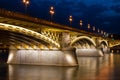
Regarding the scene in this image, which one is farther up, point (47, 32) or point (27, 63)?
point (47, 32)

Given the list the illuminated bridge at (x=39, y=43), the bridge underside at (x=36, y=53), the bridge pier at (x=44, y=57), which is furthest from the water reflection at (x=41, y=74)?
the bridge pier at (x=44, y=57)

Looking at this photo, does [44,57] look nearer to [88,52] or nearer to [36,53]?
[36,53]

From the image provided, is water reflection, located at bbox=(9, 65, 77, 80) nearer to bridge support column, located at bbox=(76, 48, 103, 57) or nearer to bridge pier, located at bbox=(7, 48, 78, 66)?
bridge pier, located at bbox=(7, 48, 78, 66)

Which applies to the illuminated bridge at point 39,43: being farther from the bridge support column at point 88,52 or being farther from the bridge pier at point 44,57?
the bridge support column at point 88,52

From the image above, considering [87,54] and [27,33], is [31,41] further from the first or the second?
[87,54]

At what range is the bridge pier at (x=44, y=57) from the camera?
55594 mm

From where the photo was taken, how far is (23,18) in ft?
134

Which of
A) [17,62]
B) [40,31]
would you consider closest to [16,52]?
[17,62]

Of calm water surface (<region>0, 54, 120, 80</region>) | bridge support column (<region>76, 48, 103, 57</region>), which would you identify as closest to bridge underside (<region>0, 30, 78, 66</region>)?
calm water surface (<region>0, 54, 120, 80</region>)

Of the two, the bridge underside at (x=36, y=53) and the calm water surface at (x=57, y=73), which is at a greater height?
the bridge underside at (x=36, y=53)

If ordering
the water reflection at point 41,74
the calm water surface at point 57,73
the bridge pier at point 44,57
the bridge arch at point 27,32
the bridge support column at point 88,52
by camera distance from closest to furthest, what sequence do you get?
the water reflection at point 41,74 < the calm water surface at point 57,73 < the bridge arch at point 27,32 < the bridge pier at point 44,57 < the bridge support column at point 88,52

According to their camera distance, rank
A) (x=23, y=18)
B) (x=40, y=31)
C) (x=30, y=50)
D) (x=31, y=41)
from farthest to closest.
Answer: (x=30, y=50) → (x=31, y=41) → (x=40, y=31) → (x=23, y=18)

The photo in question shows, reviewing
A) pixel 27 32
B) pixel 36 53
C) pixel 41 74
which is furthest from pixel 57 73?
pixel 36 53

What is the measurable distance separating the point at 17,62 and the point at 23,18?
21687mm
